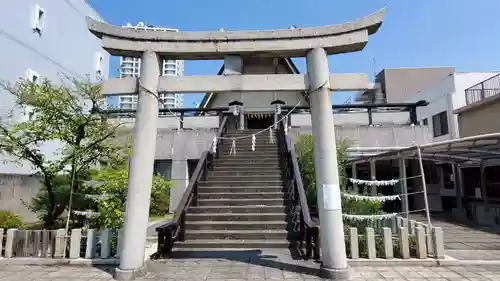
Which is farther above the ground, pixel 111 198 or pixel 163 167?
pixel 163 167

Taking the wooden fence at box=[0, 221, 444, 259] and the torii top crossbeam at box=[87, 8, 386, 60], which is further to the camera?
the wooden fence at box=[0, 221, 444, 259]

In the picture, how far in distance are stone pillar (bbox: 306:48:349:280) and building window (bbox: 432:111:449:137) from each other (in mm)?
15539

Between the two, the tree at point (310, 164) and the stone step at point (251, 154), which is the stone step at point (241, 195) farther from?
the stone step at point (251, 154)

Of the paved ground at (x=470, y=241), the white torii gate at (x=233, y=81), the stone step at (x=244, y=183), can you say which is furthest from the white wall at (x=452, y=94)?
the white torii gate at (x=233, y=81)

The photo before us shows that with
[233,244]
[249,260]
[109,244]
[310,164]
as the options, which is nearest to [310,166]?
[310,164]

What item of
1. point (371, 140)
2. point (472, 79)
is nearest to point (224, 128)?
point (371, 140)

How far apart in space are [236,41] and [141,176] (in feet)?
10.4

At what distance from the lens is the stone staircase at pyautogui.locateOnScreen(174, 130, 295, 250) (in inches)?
299

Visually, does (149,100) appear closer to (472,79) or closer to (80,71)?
(80,71)

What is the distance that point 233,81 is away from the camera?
6.05 metres

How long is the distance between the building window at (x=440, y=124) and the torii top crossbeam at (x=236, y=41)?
1492 centimetres

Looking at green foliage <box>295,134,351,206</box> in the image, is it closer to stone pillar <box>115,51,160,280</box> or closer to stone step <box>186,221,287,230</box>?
stone step <box>186,221,287,230</box>

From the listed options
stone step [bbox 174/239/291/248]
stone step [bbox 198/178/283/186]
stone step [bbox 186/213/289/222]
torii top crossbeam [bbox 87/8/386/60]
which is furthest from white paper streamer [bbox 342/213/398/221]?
torii top crossbeam [bbox 87/8/386/60]

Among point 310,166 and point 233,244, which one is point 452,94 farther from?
point 233,244
